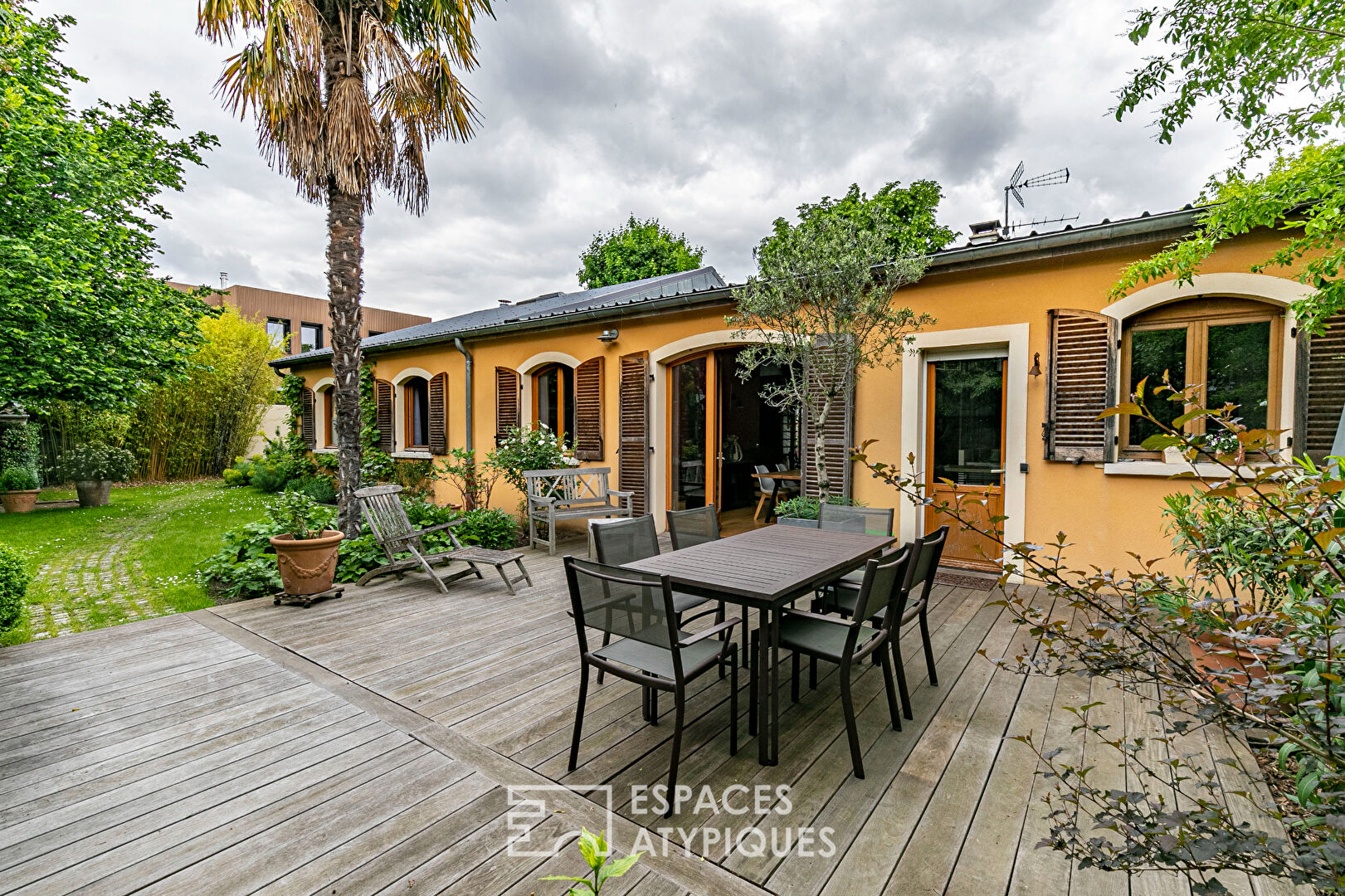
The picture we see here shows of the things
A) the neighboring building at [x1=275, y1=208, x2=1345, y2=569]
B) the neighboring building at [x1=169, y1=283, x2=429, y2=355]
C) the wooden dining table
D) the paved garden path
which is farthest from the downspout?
the neighboring building at [x1=169, y1=283, x2=429, y2=355]

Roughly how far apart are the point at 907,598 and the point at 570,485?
469 cm

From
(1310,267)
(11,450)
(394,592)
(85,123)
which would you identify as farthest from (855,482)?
(11,450)

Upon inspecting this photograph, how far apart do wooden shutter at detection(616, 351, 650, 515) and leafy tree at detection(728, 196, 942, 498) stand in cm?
188

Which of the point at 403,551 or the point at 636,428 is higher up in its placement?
the point at 636,428

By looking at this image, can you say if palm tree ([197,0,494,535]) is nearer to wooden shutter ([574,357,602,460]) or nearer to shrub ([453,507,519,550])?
shrub ([453,507,519,550])

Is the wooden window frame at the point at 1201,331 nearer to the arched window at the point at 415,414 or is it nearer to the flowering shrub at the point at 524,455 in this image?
the flowering shrub at the point at 524,455

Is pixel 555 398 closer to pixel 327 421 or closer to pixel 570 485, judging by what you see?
pixel 570 485

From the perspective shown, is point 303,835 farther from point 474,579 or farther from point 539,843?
point 474,579

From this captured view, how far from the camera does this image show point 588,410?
A: 773cm

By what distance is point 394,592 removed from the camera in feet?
16.2

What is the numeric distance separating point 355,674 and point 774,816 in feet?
7.99

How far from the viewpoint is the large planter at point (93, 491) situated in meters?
9.63

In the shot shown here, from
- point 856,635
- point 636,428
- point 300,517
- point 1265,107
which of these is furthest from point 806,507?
point 300,517

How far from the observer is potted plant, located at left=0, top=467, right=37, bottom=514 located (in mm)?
9281
